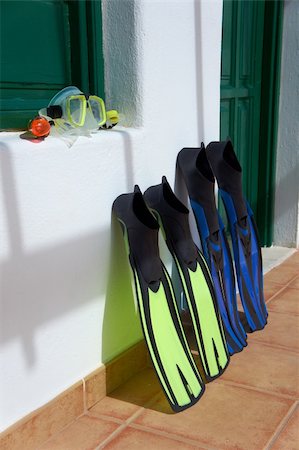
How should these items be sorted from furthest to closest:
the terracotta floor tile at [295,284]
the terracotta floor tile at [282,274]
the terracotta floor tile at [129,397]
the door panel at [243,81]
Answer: the door panel at [243,81], the terracotta floor tile at [282,274], the terracotta floor tile at [295,284], the terracotta floor tile at [129,397]

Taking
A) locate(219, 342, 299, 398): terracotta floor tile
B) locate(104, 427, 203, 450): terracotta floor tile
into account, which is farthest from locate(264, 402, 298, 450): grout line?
locate(104, 427, 203, 450): terracotta floor tile

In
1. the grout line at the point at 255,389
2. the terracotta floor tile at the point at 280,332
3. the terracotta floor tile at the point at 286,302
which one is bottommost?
the terracotta floor tile at the point at 286,302

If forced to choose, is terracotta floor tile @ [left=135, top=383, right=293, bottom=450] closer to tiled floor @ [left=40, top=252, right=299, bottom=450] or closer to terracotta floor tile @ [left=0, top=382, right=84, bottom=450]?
tiled floor @ [left=40, top=252, right=299, bottom=450]

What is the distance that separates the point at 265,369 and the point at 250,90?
2260 millimetres

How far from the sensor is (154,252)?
2.27 meters

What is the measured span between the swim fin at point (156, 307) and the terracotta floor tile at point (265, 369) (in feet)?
0.88

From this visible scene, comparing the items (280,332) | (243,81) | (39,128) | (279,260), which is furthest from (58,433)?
(243,81)

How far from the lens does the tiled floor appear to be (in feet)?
6.49

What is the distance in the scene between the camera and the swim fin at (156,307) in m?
2.14

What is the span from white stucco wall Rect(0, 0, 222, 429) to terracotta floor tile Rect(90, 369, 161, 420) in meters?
0.16

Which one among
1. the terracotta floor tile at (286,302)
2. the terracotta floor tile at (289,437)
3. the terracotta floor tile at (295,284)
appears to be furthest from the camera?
the terracotta floor tile at (295,284)

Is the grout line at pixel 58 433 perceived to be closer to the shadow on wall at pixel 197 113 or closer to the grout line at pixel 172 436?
the grout line at pixel 172 436

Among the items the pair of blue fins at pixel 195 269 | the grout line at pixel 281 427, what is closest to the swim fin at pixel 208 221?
the pair of blue fins at pixel 195 269

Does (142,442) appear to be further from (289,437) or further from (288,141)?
(288,141)
